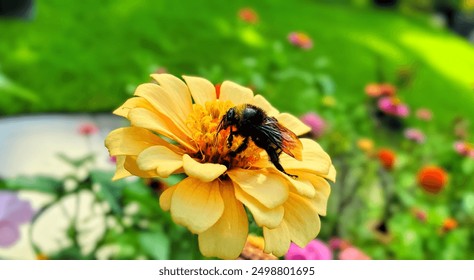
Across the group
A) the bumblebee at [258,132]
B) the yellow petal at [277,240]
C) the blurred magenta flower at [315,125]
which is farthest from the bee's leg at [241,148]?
the blurred magenta flower at [315,125]

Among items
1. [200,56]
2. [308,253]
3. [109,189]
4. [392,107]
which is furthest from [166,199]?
[200,56]

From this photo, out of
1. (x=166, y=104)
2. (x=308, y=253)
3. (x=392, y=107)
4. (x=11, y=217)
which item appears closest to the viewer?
(x=166, y=104)

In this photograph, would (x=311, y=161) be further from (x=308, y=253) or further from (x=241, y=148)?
(x=308, y=253)

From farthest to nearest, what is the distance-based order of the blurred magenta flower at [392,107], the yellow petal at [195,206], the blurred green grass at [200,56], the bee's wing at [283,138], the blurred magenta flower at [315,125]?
the blurred green grass at [200,56]
the blurred magenta flower at [392,107]
the blurred magenta flower at [315,125]
the bee's wing at [283,138]
the yellow petal at [195,206]

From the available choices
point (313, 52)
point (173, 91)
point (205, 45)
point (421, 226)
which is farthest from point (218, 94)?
point (313, 52)

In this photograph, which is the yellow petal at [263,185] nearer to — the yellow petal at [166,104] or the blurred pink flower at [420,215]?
the yellow petal at [166,104]

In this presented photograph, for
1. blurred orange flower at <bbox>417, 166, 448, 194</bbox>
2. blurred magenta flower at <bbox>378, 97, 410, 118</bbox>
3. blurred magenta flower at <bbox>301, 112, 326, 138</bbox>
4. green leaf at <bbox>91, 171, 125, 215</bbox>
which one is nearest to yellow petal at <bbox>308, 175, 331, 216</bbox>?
green leaf at <bbox>91, 171, 125, 215</bbox>

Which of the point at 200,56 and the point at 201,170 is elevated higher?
the point at 201,170

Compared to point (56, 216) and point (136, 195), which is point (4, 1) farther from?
point (136, 195)
